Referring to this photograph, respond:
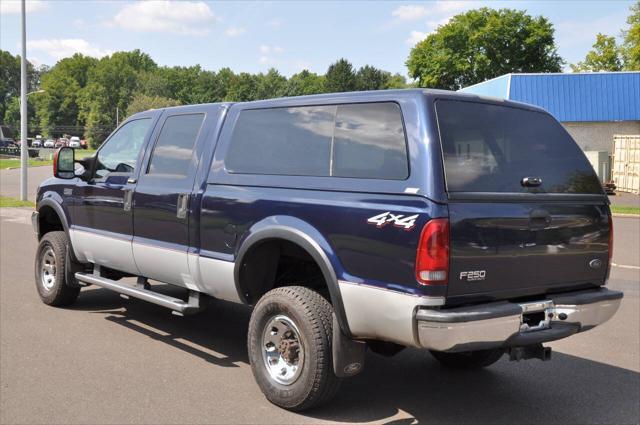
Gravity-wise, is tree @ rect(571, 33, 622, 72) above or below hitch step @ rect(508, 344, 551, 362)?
above

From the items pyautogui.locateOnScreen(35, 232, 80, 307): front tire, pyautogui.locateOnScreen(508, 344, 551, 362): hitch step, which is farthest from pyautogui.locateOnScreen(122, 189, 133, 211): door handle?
pyautogui.locateOnScreen(508, 344, 551, 362): hitch step

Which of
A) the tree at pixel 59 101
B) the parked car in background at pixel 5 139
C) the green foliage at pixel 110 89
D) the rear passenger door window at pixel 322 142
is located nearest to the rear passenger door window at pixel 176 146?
the rear passenger door window at pixel 322 142

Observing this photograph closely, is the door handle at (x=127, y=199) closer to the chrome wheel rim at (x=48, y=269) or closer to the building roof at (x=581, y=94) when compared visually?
the chrome wheel rim at (x=48, y=269)

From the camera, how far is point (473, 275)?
3801 mm

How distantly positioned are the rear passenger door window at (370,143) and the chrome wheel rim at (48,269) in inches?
162

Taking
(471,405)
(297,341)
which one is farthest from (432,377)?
(297,341)

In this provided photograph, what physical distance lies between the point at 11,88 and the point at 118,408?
560ft

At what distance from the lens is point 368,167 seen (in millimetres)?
4098

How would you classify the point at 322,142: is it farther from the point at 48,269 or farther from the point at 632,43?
the point at 632,43

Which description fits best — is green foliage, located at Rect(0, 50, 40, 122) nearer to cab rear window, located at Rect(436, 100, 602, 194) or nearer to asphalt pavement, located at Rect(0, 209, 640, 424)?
asphalt pavement, located at Rect(0, 209, 640, 424)

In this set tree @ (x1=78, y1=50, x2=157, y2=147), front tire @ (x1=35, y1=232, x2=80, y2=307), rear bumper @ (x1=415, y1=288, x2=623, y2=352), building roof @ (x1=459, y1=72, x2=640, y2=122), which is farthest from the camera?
tree @ (x1=78, y1=50, x2=157, y2=147)

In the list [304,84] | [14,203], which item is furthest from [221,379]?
[304,84]

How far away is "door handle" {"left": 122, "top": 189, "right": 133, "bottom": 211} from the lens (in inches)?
230

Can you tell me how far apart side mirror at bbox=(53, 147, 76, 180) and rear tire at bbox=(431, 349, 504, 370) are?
4027 millimetres
